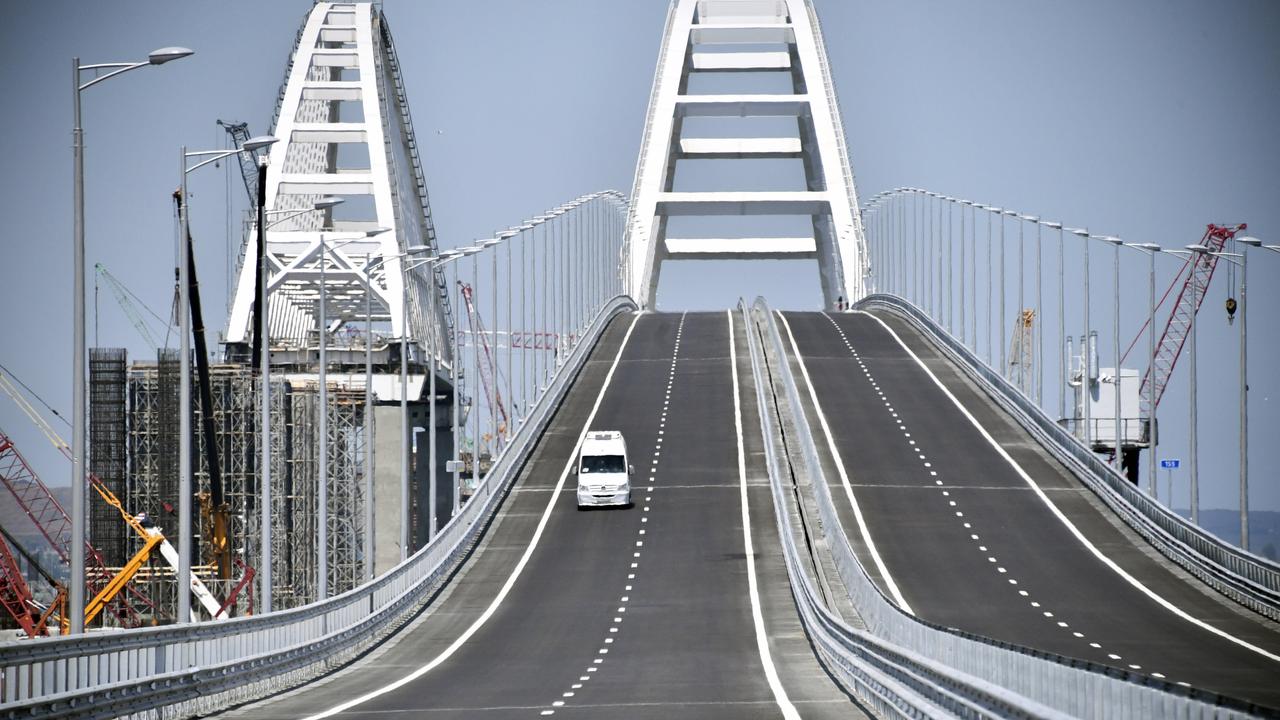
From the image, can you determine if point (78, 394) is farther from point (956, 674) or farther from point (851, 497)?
point (851, 497)

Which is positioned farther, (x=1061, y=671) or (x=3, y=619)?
(x=3, y=619)

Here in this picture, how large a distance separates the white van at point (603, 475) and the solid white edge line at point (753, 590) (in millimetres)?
3957

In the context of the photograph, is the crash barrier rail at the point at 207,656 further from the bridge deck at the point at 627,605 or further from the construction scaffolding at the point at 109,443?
the construction scaffolding at the point at 109,443

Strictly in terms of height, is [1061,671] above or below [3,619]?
above

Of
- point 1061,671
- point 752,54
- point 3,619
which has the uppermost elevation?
point 752,54

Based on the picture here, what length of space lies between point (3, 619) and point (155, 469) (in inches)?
375

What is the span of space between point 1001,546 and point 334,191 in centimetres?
7262

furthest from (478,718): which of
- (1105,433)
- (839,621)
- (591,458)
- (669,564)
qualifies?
(1105,433)

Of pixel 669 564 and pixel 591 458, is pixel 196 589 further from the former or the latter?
pixel 669 564

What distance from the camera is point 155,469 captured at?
306ft

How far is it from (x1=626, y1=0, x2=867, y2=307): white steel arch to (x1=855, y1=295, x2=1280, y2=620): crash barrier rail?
64.0 metres

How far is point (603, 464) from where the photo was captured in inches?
2576

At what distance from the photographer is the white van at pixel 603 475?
211ft

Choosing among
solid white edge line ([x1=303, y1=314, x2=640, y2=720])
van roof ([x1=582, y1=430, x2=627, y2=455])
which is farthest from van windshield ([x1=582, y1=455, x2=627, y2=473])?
solid white edge line ([x1=303, y1=314, x2=640, y2=720])
